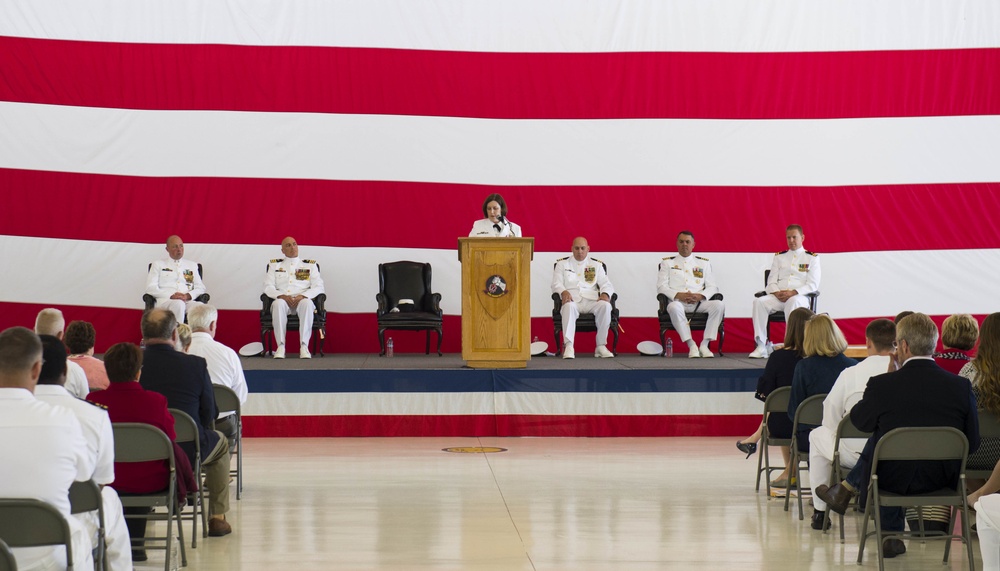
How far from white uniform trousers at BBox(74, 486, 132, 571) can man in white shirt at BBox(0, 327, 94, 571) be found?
1.17 ft

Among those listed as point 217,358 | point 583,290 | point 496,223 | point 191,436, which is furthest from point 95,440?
point 583,290

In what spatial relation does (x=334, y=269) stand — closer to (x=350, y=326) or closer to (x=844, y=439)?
(x=350, y=326)

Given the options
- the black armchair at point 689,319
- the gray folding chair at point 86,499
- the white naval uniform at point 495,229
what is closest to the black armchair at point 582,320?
the black armchair at point 689,319

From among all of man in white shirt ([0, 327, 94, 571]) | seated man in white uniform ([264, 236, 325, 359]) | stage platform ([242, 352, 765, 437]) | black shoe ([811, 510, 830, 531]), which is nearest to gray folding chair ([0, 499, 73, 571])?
man in white shirt ([0, 327, 94, 571])

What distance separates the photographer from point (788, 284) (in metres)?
8.82

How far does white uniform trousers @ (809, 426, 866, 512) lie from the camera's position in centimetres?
427

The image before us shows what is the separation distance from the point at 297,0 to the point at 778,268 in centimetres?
472

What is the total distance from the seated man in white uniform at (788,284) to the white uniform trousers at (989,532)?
18.5ft

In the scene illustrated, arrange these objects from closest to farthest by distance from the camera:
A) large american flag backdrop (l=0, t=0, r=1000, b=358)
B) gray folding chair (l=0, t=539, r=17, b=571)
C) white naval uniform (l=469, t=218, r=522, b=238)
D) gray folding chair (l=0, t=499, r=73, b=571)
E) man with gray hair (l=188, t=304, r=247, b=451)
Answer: gray folding chair (l=0, t=539, r=17, b=571), gray folding chair (l=0, t=499, r=73, b=571), man with gray hair (l=188, t=304, r=247, b=451), white naval uniform (l=469, t=218, r=522, b=238), large american flag backdrop (l=0, t=0, r=1000, b=358)

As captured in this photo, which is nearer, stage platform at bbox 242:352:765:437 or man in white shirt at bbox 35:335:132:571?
man in white shirt at bbox 35:335:132:571

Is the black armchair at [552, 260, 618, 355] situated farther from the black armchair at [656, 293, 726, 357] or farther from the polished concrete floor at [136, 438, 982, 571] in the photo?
the polished concrete floor at [136, 438, 982, 571]

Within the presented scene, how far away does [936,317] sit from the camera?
30.8 ft

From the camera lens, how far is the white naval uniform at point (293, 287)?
857 cm

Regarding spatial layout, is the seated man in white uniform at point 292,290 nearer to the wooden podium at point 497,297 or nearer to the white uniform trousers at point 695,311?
the wooden podium at point 497,297
